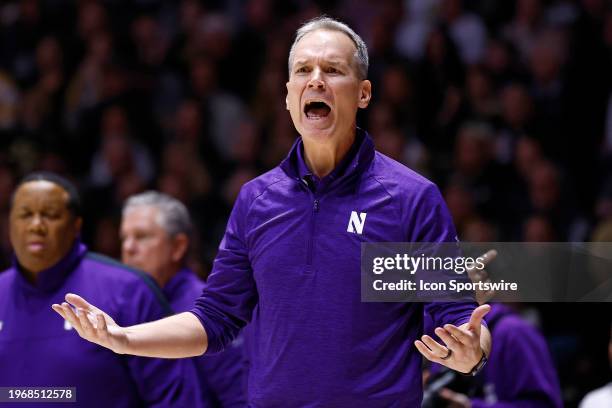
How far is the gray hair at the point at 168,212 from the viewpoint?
217 inches

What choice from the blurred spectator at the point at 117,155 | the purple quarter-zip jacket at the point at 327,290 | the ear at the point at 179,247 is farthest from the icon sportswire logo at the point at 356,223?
the blurred spectator at the point at 117,155

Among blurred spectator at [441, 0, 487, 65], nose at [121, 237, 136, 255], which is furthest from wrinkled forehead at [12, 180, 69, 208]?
blurred spectator at [441, 0, 487, 65]

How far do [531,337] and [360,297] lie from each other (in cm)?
233

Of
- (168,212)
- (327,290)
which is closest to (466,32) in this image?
(168,212)

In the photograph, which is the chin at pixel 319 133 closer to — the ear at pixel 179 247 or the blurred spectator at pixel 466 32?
the ear at pixel 179 247

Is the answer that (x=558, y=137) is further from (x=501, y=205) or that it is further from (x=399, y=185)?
(x=399, y=185)

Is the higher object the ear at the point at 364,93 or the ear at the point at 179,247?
the ear at the point at 179,247

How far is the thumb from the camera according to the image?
2.78 m

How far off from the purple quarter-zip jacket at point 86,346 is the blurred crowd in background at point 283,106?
2340 mm

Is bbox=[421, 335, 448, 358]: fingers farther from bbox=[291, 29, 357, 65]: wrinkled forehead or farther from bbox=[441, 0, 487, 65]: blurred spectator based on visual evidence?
bbox=[441, 0, 487, 65]: blurred spectator

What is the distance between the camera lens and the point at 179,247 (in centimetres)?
550

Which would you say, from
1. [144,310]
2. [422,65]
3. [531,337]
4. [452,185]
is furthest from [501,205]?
[144,310]

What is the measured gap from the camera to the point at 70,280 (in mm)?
Answer: 4449

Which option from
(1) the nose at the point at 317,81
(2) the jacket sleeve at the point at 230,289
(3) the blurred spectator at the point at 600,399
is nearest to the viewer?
(1) the nose at the point at 317,81
